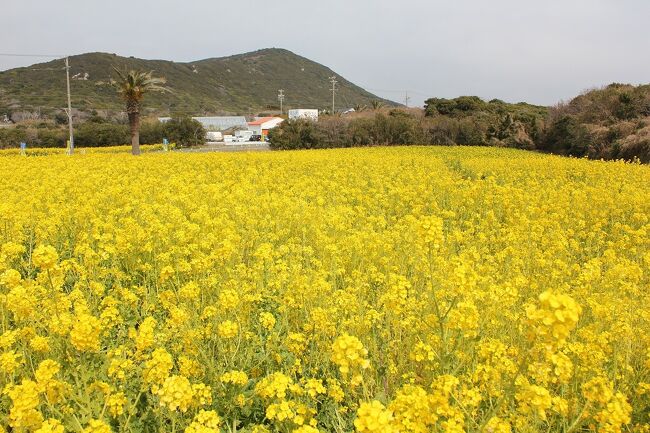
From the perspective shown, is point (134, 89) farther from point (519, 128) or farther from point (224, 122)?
point (224, 122)

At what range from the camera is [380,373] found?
3.44 metres

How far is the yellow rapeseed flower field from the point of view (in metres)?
2.43

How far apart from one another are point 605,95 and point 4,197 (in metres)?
33.2

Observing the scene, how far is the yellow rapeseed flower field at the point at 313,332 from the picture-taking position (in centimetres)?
243

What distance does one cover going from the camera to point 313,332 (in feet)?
12.0

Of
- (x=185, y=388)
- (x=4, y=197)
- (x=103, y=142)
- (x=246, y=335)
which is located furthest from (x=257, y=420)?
(x=103, y=142)

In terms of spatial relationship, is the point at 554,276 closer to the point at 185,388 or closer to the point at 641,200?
the point at 185,388

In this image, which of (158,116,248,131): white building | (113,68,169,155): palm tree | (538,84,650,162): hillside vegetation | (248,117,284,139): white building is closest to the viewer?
(538,84,650,162): hillside vegetation

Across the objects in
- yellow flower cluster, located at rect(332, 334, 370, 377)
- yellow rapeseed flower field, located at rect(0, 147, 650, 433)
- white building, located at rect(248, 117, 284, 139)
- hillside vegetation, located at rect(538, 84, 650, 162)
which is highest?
white building, located at rect(248, 117, 284, 139)

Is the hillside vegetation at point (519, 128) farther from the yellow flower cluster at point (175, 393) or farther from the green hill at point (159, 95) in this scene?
the green hill at point (159, 95)

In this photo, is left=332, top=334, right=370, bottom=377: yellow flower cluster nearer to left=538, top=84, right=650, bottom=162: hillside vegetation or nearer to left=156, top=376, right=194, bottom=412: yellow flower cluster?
left=156, top=376, right=194, bottom=412: yellow flower cluster

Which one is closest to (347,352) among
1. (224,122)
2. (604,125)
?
(604,125)

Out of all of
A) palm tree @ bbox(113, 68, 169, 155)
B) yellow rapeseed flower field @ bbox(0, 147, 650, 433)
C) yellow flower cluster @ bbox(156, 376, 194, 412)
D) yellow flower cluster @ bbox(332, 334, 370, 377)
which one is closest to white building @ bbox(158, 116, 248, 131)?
palm tree @ bbox(113, 68, 169, 155)

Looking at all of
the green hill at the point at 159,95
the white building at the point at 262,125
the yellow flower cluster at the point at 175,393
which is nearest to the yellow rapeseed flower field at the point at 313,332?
the yellow flower cluster at the point at 175,393
